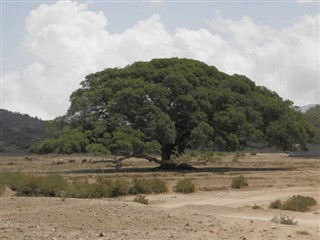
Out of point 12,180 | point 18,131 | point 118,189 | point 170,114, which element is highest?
point 18,131

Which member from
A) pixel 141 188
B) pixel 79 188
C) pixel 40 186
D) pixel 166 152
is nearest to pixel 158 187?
pixel 141 188

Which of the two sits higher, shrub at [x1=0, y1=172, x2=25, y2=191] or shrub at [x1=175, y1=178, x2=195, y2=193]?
shrub at [x1=0, y1=172, x2=25, y2=191]

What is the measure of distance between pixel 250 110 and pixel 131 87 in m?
8.36

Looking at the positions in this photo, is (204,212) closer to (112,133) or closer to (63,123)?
(112,133)

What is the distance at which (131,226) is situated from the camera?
13.3m

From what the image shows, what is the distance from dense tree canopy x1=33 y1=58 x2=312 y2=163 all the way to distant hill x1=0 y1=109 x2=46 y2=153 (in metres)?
55.8

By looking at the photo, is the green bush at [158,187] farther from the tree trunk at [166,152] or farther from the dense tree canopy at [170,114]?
the tree trunk at [166,152]

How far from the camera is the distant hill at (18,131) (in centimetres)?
9125

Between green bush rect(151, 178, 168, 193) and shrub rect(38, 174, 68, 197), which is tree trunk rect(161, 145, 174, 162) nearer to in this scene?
green bush rect(151, 178, 168, 193)

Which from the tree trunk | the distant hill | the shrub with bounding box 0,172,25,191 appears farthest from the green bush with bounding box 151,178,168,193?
the distant hill

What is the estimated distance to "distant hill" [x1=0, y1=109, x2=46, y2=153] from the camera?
9125cm

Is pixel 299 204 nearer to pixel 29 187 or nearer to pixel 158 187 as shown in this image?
pixel 158 187

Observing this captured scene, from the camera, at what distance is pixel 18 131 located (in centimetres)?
9919

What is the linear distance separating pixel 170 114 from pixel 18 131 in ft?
229
